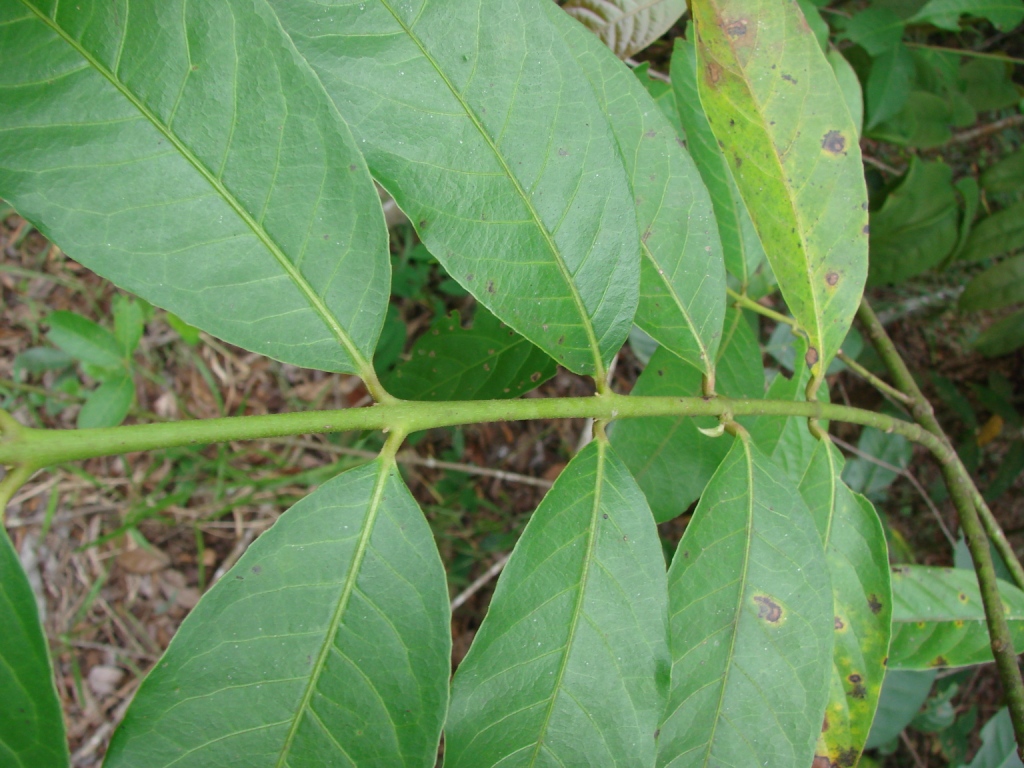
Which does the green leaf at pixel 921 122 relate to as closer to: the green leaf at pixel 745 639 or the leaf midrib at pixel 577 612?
the green leaf at pixel 745 639

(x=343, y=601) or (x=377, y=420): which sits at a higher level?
(x=377, y=420)

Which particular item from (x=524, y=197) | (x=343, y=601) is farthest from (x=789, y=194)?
(x=343, y=601)

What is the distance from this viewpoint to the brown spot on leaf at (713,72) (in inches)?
45.7

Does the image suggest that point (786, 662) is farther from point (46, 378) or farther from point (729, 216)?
point (46, 378)

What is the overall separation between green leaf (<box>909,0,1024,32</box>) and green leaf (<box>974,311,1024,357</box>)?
102 cm

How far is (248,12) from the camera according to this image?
2.74 feet

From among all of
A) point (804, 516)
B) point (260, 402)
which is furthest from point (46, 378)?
point (804, 516)

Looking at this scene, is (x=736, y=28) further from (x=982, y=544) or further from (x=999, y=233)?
(x=999, y=233)

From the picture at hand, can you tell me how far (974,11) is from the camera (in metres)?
2.07

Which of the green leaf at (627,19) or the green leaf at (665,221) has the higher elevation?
the green leaf at (627,19)

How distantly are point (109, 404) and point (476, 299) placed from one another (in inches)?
69.0

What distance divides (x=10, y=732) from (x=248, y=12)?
0.88 metres

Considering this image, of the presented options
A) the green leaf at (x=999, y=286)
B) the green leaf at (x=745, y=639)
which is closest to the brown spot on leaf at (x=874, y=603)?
Result: the green leaf at (x=745, y=639)

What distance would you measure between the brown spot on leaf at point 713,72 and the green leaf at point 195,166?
663 millimetres
